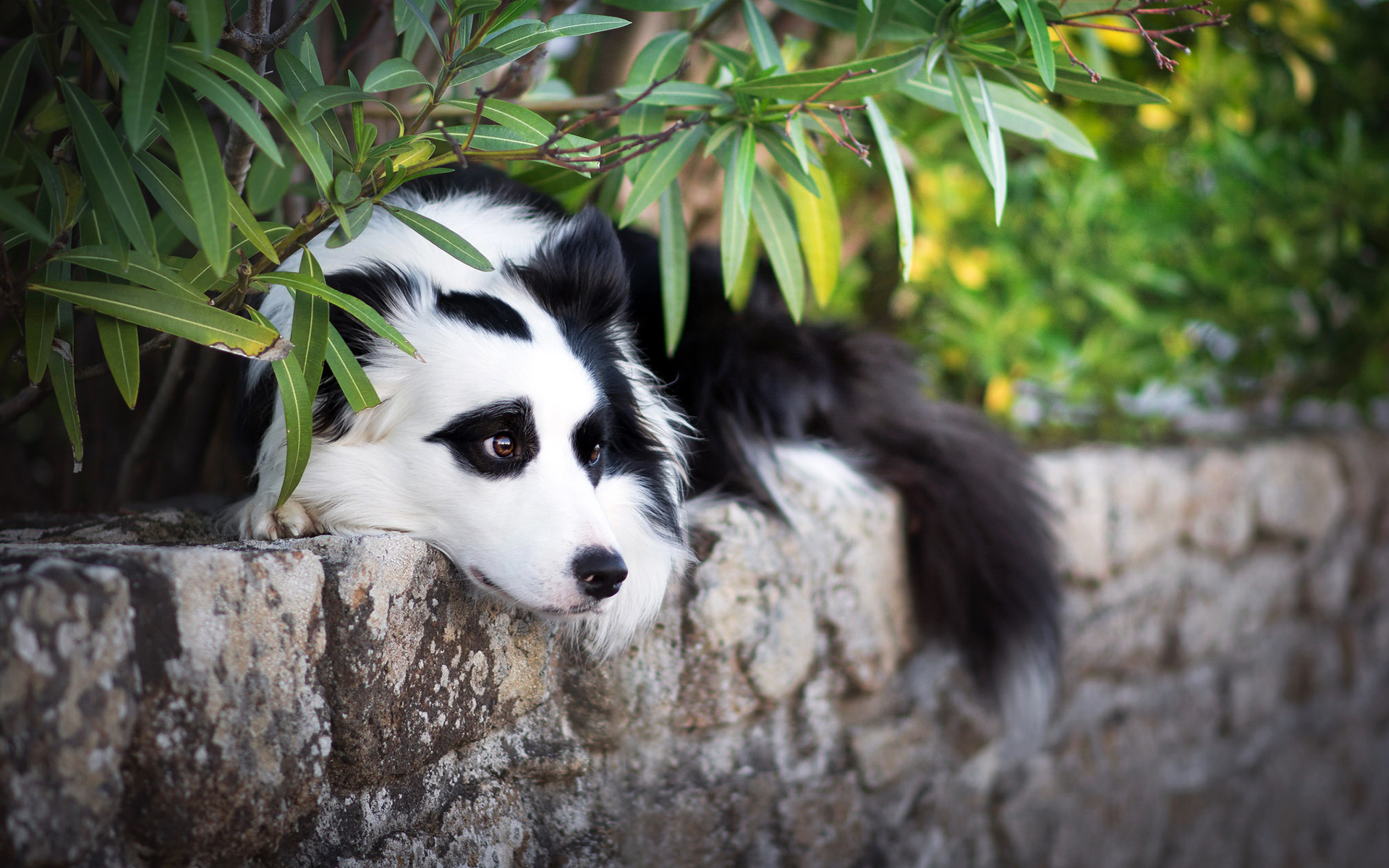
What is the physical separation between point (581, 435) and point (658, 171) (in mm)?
391

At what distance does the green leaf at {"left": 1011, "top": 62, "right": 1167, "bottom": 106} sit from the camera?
1336 millimetres

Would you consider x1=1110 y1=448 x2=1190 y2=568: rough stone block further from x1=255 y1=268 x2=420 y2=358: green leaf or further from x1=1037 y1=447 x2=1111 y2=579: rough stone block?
x1=255 y1=268 x2=420 y2=358: green leaf

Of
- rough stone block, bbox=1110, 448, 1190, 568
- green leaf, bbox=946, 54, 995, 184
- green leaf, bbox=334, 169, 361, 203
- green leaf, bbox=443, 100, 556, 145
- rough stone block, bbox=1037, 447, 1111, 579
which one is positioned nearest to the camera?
green leaf, bbox=334, 169, 361, 203

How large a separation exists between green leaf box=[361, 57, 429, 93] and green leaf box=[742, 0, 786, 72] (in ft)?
1.73

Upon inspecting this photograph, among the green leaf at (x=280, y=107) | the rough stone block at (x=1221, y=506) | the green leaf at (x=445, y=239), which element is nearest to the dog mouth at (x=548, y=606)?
the green leaf at (x=445, y=239)

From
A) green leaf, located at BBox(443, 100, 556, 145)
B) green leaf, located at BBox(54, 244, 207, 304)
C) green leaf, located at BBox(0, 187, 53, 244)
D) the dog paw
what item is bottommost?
the dog paw

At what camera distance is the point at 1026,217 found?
9.30 feet

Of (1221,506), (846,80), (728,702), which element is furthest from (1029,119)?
(1221,506)

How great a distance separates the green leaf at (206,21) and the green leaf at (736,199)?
2.12 ft

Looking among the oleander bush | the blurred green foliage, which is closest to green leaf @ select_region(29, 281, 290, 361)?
the oleander bush

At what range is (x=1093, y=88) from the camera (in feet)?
4.52

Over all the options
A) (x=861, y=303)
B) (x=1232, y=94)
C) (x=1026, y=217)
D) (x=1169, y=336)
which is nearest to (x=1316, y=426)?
(x=1169, y=336)

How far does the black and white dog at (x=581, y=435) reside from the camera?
3.97 ft

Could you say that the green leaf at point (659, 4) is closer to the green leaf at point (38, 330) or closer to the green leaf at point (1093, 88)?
the green leaf at point (1093, 88)
